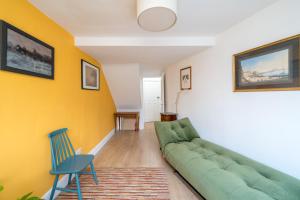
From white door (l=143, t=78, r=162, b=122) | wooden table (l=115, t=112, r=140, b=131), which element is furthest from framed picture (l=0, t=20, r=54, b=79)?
white door (l=143, t=78, r=162, b=122)

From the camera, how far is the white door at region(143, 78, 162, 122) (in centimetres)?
631

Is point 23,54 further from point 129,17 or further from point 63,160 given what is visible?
point 63,160

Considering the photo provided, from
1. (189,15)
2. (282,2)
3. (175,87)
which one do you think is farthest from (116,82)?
(282,2)

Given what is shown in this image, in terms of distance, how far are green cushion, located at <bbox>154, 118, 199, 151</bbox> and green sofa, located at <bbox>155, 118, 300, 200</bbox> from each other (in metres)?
0.26

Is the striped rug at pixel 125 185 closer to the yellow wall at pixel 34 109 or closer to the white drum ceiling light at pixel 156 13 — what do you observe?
the yellow wall at pixel 34 109

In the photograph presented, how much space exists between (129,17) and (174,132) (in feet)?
6.31

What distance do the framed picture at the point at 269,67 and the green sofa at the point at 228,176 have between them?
0.88 meters

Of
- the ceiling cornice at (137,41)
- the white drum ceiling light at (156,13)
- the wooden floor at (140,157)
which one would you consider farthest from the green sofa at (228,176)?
the ceiling cornice at (137,41)

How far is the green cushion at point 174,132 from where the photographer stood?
2.36 m

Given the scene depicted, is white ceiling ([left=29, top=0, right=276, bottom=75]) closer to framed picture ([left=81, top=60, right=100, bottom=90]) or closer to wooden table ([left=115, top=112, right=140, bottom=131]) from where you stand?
framed picture ([left=81, top=60, right=100, bottom=90])

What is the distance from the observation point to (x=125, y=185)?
180 centimetres

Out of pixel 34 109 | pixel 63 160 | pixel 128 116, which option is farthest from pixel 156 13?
pixel 128 116

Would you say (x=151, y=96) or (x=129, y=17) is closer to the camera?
(x=129, y=17)

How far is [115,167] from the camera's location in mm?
2268
